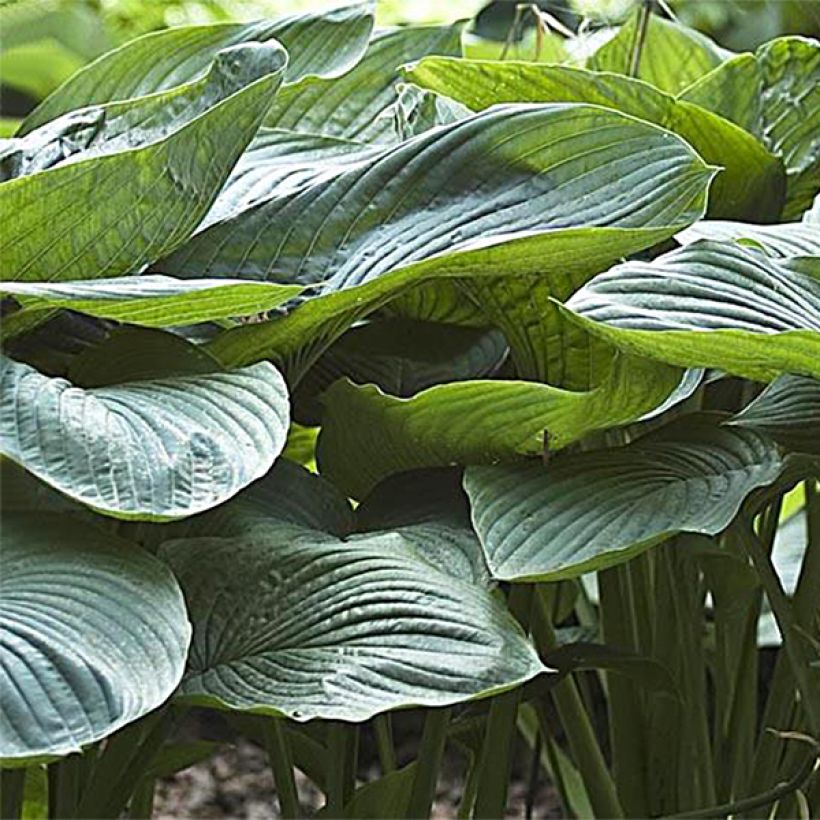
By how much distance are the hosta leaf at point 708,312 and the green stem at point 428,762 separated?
0.22 meters

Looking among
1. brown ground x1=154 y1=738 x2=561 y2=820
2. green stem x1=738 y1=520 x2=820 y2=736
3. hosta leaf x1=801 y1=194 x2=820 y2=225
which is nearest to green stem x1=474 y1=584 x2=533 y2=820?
green stem x1=738 y1=520 x2=820 y2=736

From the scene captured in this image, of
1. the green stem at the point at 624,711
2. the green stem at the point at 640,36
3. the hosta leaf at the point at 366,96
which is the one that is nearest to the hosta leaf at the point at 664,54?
the green stem at the point at 640,36

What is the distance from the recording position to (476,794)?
721mm

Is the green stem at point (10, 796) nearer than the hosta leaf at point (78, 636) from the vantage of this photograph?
No

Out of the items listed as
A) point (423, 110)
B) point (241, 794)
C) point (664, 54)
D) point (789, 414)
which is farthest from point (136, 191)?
point (241, 794)

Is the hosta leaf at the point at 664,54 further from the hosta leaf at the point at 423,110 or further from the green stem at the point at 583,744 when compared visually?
the green stem at the point at 583,744

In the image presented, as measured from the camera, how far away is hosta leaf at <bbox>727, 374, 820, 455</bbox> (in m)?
0.57

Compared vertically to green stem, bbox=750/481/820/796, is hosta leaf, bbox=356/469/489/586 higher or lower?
higher

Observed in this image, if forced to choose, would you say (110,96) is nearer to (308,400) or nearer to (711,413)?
(308,400)

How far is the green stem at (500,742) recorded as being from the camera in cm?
66

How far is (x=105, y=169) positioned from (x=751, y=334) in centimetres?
26

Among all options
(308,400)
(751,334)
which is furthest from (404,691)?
(308,400)

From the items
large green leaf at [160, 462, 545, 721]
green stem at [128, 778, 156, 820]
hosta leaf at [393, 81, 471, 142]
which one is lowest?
green stem at [128, 778, 156, 820]

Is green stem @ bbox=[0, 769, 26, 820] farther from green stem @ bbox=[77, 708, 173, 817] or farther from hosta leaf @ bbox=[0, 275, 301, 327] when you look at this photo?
hosta leaf @ bbox=[0, 275, 301, 327]
